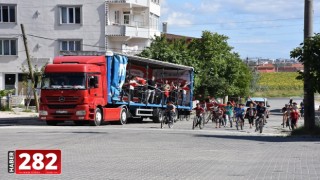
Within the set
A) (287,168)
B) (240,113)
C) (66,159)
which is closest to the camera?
(287,168)

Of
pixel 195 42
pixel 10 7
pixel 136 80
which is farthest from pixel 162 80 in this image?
pixel 195 42

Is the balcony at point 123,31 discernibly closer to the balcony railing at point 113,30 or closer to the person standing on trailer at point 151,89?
the balcony railing at point 113,30

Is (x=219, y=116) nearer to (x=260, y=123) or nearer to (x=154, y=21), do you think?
(x=260, y=123)

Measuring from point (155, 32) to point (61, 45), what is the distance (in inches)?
453

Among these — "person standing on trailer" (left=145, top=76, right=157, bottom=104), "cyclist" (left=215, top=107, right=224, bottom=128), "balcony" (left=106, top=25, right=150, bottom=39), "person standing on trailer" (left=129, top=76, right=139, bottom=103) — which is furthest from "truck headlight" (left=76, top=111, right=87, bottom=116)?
"balcony" (left=106, top=25, right=150, bottom=39)

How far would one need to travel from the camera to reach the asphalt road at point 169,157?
1539 cm

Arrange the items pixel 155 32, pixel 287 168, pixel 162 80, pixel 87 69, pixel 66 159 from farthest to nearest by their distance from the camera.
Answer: pixel 155 32, pixel 162 80, pixel 87 69, pixel 66 159, pixel 287 168

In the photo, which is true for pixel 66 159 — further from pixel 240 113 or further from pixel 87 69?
pixel 240 113

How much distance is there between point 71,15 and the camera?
64.8 meters

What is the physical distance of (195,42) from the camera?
74.5m

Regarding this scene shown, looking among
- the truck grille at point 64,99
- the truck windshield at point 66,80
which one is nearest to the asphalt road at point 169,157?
the truck windshield at point 66,80

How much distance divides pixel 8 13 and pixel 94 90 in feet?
100

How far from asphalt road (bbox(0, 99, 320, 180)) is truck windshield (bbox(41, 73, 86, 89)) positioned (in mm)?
7612

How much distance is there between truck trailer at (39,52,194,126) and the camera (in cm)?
3594
